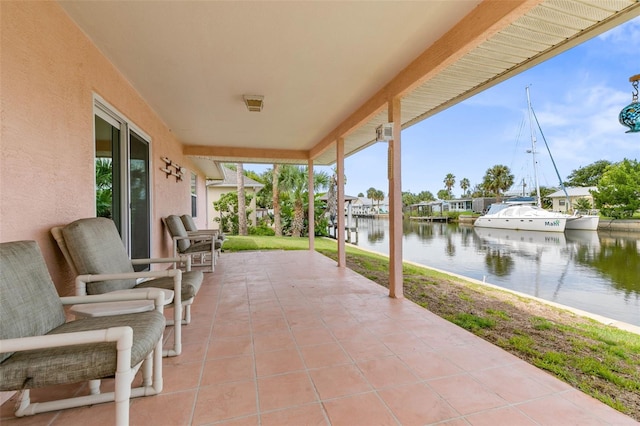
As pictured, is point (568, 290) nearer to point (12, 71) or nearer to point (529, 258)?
point (529, 258)

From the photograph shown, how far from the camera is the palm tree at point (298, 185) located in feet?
43.1

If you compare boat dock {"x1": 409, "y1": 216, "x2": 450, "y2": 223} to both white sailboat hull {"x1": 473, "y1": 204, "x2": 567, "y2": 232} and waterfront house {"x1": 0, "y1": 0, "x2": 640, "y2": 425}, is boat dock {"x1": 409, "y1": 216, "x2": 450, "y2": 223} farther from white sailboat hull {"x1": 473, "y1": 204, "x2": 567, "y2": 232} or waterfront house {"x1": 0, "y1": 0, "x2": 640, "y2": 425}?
waterfront house {"x1": 0, "y1": 0, "x2": 640, "y2": 425}

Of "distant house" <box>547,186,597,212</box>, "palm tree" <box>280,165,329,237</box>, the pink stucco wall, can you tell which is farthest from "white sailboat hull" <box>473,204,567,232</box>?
the pink stucco wall

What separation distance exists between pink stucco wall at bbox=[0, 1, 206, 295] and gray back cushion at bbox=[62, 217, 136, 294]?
0.58 ft

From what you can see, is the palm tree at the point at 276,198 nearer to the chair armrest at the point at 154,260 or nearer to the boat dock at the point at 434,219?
the chair armrest at the point at 154,260

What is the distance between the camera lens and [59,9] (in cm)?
217

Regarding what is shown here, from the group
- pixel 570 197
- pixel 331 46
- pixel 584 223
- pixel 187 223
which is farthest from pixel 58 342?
pixel 570 197

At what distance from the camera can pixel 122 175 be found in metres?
3.54

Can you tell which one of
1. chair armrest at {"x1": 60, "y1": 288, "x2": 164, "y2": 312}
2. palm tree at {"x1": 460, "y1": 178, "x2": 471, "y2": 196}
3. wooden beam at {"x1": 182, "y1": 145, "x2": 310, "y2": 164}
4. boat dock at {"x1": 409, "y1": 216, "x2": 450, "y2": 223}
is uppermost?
palm tree at {"x1": 460, "y1": 178, "x2": 471, "y2": 196}

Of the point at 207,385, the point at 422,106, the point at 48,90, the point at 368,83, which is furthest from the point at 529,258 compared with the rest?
the point at 48,90

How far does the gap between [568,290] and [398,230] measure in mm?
4771

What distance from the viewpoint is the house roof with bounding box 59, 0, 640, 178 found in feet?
7.21

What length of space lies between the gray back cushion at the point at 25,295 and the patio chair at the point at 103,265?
0.39m

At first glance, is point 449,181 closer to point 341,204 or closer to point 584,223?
point 584,223
